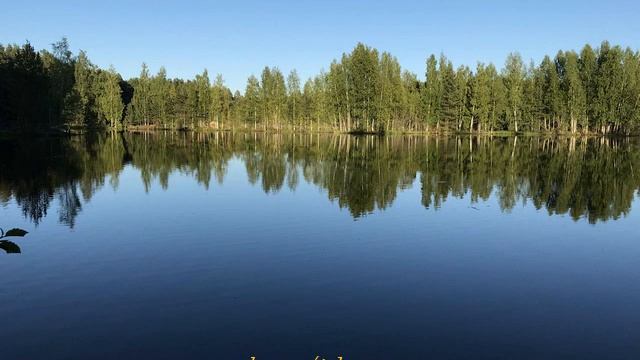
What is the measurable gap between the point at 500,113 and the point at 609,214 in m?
132

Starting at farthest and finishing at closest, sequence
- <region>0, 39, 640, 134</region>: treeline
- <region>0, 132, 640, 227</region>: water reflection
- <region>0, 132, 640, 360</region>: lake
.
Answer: <region>0, 39, 640, 134</region>: treeline → <region>0, 132, 640, 227</region>: water reflection → <region>0, 132, 640, 360</region>: lake

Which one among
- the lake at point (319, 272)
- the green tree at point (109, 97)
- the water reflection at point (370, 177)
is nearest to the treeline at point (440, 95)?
the green tree at point (109, 97)

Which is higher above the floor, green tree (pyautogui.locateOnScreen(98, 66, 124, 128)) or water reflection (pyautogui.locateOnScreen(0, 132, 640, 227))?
green tree (pyautogui.locateOnScreen(98, 66, 124, 128))

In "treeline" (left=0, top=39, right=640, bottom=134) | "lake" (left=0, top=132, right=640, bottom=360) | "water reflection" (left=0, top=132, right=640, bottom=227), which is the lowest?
"lake" (left=0, top=132, right=640, bottom=360)

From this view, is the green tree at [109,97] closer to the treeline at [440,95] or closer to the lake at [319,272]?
the treeline at [440,95]

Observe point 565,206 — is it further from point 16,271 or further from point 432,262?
point 16,271

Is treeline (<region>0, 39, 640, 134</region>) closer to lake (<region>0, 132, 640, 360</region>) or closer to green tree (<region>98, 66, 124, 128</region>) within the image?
green tree (<region>98, 66, 124, 128</region>)

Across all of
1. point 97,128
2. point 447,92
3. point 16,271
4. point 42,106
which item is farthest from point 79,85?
point 16,271

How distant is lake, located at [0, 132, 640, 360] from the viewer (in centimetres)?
1270

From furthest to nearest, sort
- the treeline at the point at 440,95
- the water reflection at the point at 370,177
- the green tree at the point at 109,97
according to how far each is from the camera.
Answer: the green tree at the point at 109,97
the treeline at the point at 440,95
the water reflection at the point at 370,177

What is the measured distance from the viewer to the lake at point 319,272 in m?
12.7

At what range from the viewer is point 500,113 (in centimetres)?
15450

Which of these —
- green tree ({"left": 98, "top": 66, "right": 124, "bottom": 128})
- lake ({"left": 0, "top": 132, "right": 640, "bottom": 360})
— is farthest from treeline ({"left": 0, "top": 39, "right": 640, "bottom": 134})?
lake ({"left": 0, "top": 132, "right": 640, "bottom": 360})

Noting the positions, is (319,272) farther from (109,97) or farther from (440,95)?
(109,97)
